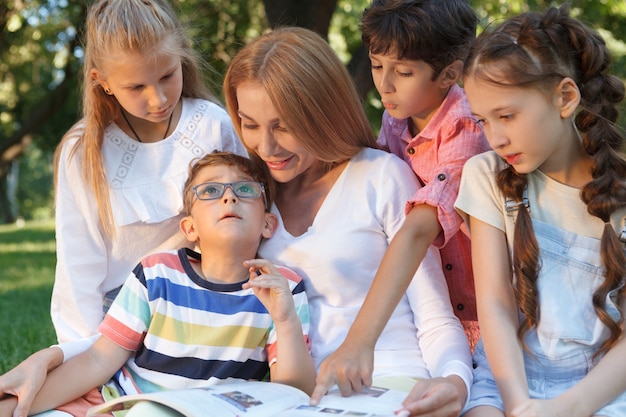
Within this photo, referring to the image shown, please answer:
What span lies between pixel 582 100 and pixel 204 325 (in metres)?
1.31

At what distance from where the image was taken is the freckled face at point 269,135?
9.07ft

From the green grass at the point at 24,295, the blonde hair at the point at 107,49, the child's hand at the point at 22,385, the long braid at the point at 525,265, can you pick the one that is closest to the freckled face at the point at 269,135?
the blonde hair at the point at 107,49

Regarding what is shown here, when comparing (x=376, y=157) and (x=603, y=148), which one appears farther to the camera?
(x=376, y=157)

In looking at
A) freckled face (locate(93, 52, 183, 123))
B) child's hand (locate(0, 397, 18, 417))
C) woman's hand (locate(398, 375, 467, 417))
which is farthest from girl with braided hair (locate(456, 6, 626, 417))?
child's hand (locate(0, 397, 18, 417))

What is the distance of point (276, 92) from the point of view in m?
2.73

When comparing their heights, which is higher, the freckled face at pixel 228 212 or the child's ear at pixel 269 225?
the freckled face at pixel 228 212

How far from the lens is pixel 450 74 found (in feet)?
9.48

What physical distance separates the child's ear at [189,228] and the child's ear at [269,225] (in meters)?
0.24

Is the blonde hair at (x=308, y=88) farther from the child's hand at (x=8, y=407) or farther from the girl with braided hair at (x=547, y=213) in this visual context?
the child's hand at (x=8, y=407)

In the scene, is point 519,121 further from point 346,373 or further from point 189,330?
point 189,330

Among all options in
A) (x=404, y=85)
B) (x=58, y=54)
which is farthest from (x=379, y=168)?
(x=58, y=54)

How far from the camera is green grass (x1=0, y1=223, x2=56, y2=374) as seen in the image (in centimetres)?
457

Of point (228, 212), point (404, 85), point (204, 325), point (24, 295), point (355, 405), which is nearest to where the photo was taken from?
point (355, 405)

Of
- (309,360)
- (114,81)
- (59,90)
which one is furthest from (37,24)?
(309,360)
